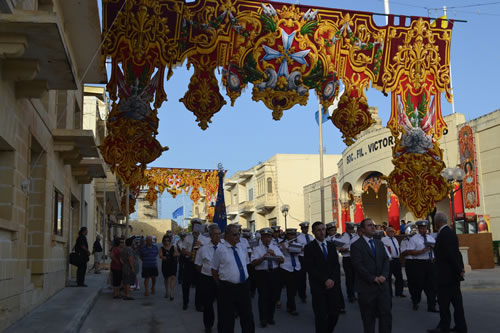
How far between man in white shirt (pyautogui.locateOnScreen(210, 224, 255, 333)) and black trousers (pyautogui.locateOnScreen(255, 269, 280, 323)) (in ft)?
7.83

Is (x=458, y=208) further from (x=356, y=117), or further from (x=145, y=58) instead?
(x=145, y=58)

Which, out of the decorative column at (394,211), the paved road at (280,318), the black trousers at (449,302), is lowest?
the paved road at (280,318)

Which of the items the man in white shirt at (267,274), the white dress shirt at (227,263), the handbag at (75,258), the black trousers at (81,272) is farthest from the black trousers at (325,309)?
the black trousers at (81,272)

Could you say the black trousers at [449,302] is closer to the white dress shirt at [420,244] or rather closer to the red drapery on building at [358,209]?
the white dress shirt at [420,244]

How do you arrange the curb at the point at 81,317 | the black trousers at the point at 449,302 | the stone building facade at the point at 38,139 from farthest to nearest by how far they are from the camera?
1. the curb at the point at 81,317
2. the black trousers at the point at 449,302
3. the stone building facade at the point at 38,139

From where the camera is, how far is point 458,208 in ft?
81.6

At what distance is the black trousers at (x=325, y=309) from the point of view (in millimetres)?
7891

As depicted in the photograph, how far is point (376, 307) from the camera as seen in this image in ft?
24.1

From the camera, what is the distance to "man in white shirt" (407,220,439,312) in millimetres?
11336

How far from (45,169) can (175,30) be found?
14.7ft

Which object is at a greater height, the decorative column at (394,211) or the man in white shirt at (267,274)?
the decorative column at (394,211)

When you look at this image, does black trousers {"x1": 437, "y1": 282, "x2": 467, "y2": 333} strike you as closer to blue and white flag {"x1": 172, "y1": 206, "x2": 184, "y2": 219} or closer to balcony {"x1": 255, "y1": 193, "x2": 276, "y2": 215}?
balcony {"x1": 255, "y1": 193, "x2": 276, "y2": 215}

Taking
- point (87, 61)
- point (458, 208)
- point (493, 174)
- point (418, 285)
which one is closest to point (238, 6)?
point (87, 61)

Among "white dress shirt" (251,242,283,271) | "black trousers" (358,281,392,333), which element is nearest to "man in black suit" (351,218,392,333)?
"black trousers" (358,281,392,333)
